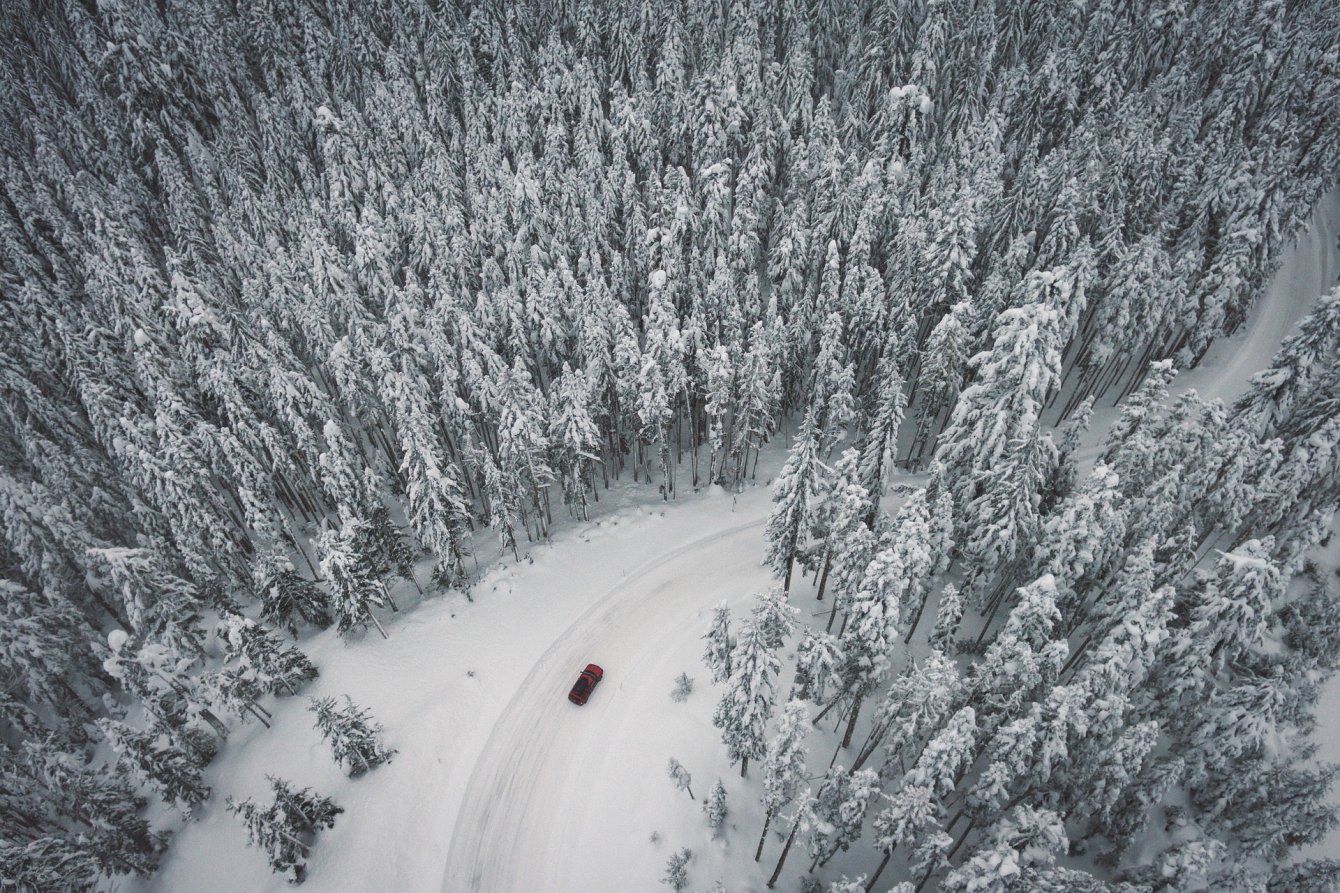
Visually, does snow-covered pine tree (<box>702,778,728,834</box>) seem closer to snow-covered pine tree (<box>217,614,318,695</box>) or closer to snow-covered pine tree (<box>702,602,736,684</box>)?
snow-covered pine tree (<box>702,602,736,684</box>)

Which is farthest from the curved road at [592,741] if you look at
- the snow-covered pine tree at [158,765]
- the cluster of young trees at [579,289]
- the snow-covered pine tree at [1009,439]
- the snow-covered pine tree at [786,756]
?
the snow-covered pine tree at [1009,439]

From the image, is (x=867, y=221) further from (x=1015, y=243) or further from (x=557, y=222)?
(x=557, y=222)

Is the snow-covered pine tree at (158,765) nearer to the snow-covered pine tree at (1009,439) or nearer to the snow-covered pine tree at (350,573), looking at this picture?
the snow-covered pine tree at (350,573)

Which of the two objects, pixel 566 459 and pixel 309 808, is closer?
pixel 309 808

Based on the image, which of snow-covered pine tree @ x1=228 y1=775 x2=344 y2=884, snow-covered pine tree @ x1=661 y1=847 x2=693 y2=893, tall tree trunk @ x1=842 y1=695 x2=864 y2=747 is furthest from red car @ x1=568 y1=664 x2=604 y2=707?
tall tree trunk @ x1=842 y1=695 x2=864 y2=747

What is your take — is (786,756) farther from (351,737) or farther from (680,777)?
(351,737)

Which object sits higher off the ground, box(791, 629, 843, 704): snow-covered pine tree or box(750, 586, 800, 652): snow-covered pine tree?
box(750, 586, 800, 652): snow-covered pine tree

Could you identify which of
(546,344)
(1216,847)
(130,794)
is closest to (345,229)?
(546,344)
